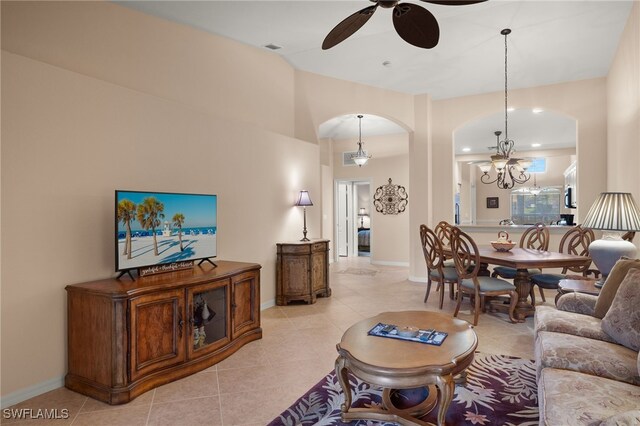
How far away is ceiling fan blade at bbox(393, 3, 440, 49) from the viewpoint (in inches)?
93.2

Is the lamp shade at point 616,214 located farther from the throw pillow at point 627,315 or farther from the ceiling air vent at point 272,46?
the ceiling air vent at point 272,46

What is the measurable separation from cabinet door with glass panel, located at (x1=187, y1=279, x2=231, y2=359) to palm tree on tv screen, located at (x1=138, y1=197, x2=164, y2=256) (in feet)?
1.74

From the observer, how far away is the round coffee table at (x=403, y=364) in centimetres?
187

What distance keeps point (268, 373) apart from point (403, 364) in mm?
1404

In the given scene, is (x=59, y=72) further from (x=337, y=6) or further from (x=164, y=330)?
(x=337, y=6)

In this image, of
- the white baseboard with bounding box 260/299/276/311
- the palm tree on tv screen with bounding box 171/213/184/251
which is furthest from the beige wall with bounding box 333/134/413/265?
the palm tree on tv screen with bounding box 171/213/184/251

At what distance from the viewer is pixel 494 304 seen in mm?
4586

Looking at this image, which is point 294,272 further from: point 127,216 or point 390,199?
point 390,199

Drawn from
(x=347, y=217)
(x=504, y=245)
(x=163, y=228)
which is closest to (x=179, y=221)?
(x=163, y=228)

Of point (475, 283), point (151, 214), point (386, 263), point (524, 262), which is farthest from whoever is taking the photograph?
point (386, 263)

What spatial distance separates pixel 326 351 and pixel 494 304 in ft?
8.12

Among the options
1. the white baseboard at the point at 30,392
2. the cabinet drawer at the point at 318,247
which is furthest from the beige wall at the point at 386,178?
the white baseboard at the point at 30,392

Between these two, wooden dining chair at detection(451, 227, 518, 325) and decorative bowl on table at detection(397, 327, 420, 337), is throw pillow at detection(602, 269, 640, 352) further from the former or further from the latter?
wooden dining chair at detection(451, 227, 518, 325)

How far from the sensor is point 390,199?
862 cm
